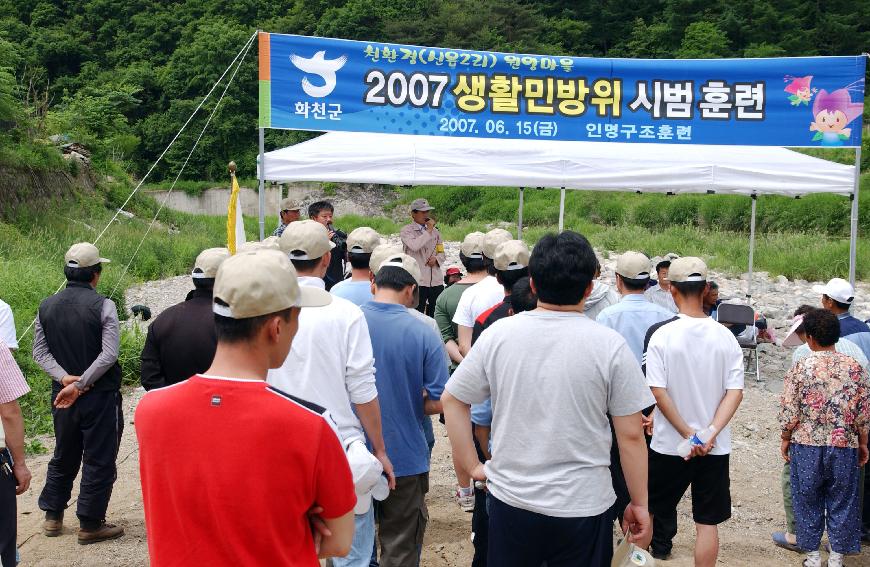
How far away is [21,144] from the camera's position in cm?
1709

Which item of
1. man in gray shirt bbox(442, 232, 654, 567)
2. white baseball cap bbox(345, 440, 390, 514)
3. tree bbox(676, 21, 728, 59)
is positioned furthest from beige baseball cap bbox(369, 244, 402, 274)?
tree bbox(676, 21, 728, 59)

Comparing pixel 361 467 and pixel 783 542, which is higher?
pixel 361 467

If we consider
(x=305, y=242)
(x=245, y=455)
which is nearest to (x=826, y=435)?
(x=305, y=242)

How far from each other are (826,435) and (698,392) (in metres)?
1.00

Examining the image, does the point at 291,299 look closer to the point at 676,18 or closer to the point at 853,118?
the point at 853,118

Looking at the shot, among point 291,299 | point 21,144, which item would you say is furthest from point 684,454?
point 21,144

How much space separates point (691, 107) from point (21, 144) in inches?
600

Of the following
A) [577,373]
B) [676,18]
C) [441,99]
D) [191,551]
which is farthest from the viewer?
[676,18]

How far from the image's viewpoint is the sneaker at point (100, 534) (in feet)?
14.5

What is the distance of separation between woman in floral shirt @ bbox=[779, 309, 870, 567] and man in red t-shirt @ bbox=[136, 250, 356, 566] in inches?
123

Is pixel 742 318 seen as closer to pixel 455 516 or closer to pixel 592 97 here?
pixel 592 97

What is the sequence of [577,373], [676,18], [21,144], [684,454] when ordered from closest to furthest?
[577,373] < [684,454] < [21,144] < [676,18]

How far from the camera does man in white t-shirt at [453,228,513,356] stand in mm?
4199

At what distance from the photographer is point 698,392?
3.50 meters
